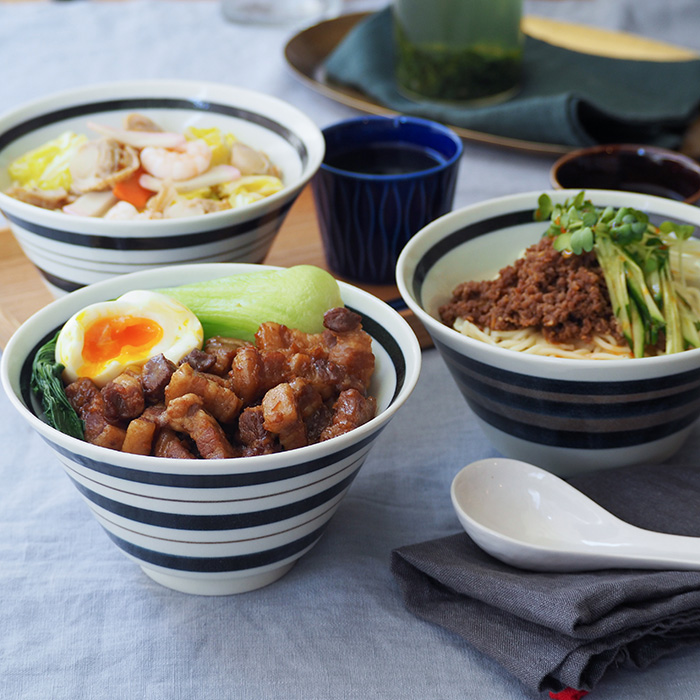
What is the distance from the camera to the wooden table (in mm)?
1734

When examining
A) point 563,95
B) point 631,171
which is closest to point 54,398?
point 631,171

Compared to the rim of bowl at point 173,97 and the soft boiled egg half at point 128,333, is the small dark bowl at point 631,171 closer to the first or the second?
the rim of bowl at point 173,97

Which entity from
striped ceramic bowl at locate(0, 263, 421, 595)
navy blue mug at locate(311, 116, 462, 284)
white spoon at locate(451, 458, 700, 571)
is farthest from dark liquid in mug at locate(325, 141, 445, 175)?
white spoon at locate(451, 458, 700, 571)

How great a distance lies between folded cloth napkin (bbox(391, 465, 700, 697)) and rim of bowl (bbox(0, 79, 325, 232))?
70cm

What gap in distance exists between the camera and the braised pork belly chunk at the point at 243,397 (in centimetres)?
110

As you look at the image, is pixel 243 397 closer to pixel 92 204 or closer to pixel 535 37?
pixel 92 204

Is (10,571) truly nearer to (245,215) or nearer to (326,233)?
(245,215)

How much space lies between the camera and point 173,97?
6.72 ft

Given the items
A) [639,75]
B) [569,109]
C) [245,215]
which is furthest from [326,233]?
[639,75]

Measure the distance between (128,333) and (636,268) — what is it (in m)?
0.85

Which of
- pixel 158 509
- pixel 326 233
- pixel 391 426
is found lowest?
pixel 391 426

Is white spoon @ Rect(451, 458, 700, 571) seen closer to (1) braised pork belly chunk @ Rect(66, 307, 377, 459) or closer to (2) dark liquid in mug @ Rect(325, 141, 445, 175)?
(1) braised pork belly chunk @ Rect(66, 307, 377, 459)

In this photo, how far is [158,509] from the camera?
1046mm

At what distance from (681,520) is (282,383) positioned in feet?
2.02
